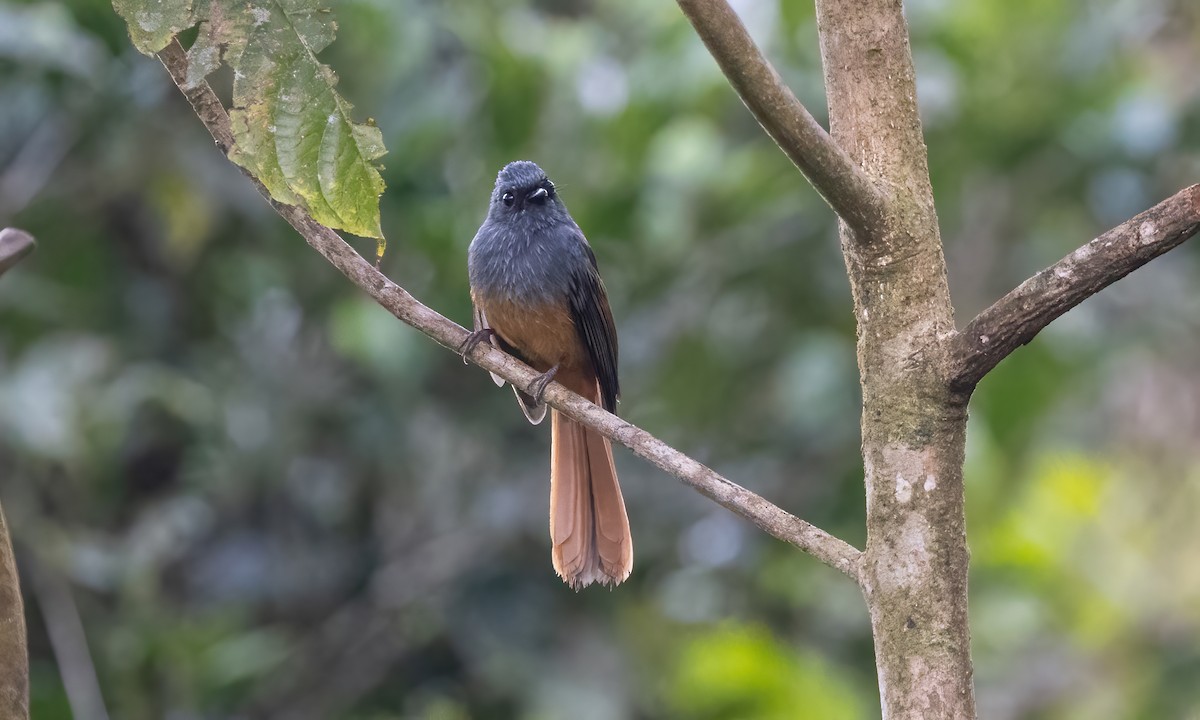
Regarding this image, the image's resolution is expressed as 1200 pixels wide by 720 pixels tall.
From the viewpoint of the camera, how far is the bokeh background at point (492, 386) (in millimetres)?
3662

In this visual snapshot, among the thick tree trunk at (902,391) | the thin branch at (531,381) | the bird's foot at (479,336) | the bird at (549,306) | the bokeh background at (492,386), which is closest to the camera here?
the thick tree trunk at (902,391)

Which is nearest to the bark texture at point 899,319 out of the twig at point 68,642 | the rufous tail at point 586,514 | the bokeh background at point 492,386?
the rufous tail at point 586,514

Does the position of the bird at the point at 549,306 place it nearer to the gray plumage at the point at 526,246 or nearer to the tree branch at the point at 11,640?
the gray plumage at the point at 526,246

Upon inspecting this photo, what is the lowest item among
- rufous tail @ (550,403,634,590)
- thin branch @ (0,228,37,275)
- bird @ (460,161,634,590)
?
thin branch @ (0,228,37,275)

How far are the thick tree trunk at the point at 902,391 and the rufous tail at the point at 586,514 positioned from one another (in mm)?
1274

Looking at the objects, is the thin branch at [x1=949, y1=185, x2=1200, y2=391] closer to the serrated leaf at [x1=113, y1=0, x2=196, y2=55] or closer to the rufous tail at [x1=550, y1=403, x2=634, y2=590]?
the serrated leaf at [x1=113, y1=0, x2=196, y2=55]

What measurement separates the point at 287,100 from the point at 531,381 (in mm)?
956

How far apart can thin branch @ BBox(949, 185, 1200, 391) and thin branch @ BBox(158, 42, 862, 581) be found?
0.27 metres

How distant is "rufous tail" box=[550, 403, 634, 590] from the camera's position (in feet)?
9.64

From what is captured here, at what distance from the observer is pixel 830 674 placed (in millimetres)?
3393

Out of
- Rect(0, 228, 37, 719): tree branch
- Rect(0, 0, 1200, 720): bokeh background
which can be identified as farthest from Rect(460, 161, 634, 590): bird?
Rect(0, 228, 37, 719): tree branch

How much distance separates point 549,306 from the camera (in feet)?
11.5

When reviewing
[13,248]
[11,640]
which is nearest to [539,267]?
[13,248]

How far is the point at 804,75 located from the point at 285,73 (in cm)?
247
